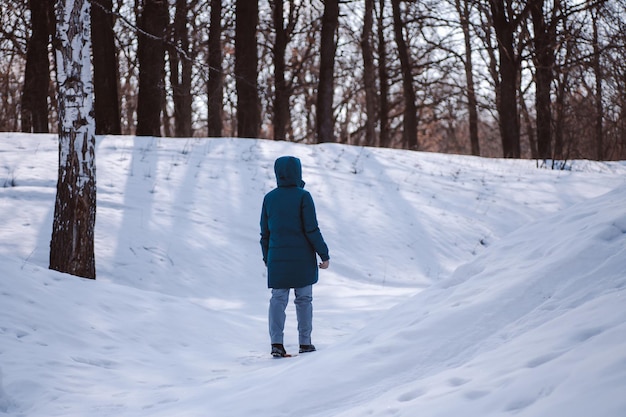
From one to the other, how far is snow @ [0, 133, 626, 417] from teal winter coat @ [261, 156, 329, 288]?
0.73 m

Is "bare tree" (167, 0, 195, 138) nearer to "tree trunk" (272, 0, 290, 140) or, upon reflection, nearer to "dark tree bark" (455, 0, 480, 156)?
"tree trunk" (272, 0, 290, 140)

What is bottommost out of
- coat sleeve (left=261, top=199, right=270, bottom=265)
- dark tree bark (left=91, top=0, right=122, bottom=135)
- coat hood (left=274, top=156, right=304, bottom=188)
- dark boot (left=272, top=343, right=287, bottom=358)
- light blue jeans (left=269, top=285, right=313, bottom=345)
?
dark boot (left=272, top=343, right=287, bottom=358)

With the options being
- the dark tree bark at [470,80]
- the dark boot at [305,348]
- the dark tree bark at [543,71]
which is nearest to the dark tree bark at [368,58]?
the dark tree bark at [470,80]

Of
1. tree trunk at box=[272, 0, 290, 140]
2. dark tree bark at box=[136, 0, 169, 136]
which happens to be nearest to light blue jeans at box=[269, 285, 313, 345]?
dark tree bark at box=[136, 0, 169, 136]

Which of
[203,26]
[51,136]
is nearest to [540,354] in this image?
[51,136]

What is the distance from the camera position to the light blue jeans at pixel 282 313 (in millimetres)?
6129

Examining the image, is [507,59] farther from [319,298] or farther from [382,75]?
[319,298]

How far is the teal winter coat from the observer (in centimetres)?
606

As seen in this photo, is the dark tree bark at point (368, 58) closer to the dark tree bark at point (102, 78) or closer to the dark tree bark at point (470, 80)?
the dark tree bark at point (470, 80)

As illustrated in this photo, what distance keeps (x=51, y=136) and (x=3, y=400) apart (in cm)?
1039

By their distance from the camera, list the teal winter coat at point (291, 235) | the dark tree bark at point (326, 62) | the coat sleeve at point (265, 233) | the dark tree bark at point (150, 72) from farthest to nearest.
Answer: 1. the dark tree bark at point (326, 62)
2. the dark tree bark at point (150, 72)
3. the coat sleeve at point (265, 233)
4. the teal winter coat at point (291, 235)

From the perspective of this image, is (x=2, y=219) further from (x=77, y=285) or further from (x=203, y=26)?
(x=203, y=26)

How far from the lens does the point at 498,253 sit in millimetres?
5828

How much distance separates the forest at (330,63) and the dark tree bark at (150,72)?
26 millimetres
